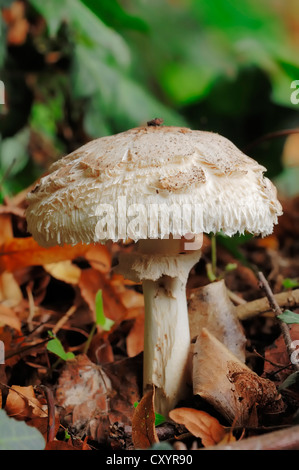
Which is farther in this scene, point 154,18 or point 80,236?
point 154,18

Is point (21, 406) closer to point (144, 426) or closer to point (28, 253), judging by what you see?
point (144, 426)

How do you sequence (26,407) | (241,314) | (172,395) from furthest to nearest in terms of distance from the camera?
1. (241,314)
2. (172,395)
3. (26,407)

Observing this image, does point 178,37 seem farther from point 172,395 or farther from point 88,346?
point 172,395

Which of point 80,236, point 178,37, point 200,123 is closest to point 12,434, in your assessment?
point 80,236

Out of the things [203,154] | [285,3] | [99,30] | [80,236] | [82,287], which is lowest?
[82,287]

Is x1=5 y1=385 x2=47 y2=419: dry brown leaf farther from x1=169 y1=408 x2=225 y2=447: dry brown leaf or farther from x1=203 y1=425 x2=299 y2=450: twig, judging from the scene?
x1=203 y1=425 x2=299 y2=450: twig

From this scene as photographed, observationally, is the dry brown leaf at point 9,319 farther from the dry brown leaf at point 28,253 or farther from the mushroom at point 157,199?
the mushroom at point 157,199
